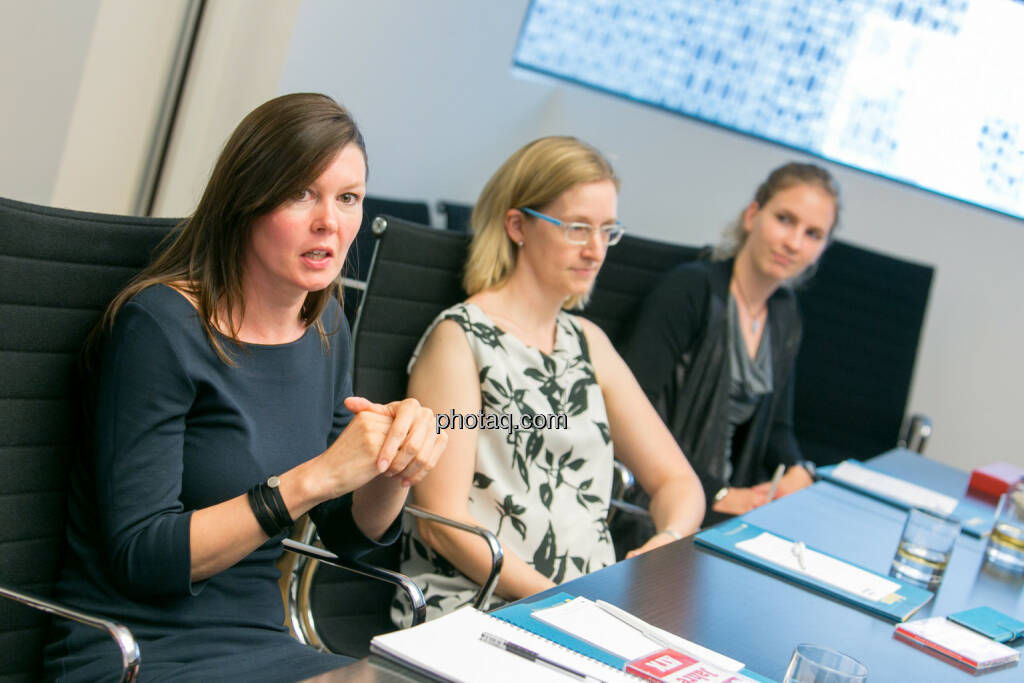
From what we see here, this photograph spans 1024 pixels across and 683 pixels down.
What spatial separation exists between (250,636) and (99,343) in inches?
→ 17.6

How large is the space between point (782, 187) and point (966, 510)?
3.33 ft

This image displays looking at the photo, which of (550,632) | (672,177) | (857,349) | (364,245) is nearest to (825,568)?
(550,632)

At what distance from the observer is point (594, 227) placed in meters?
2.24

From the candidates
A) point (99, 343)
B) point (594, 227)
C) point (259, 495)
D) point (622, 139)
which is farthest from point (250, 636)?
point (622, 139)

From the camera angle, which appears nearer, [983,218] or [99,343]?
[99,343]

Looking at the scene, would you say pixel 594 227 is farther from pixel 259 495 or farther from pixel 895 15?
pixel 895 15

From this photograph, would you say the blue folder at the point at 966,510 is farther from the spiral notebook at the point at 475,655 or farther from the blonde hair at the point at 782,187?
the spiral notebook at the point at 475,655

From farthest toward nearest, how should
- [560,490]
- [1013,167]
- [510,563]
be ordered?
[1013,167] < [560,490] < [510,563]

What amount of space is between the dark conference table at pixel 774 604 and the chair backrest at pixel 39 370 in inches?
24.1

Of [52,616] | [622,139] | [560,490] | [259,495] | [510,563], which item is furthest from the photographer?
[622,139]

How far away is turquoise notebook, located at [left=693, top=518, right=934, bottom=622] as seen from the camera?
5.37 ft

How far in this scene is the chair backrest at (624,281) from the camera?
2869mm

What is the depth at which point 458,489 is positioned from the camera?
1.96 m

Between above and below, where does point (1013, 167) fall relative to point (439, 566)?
above
